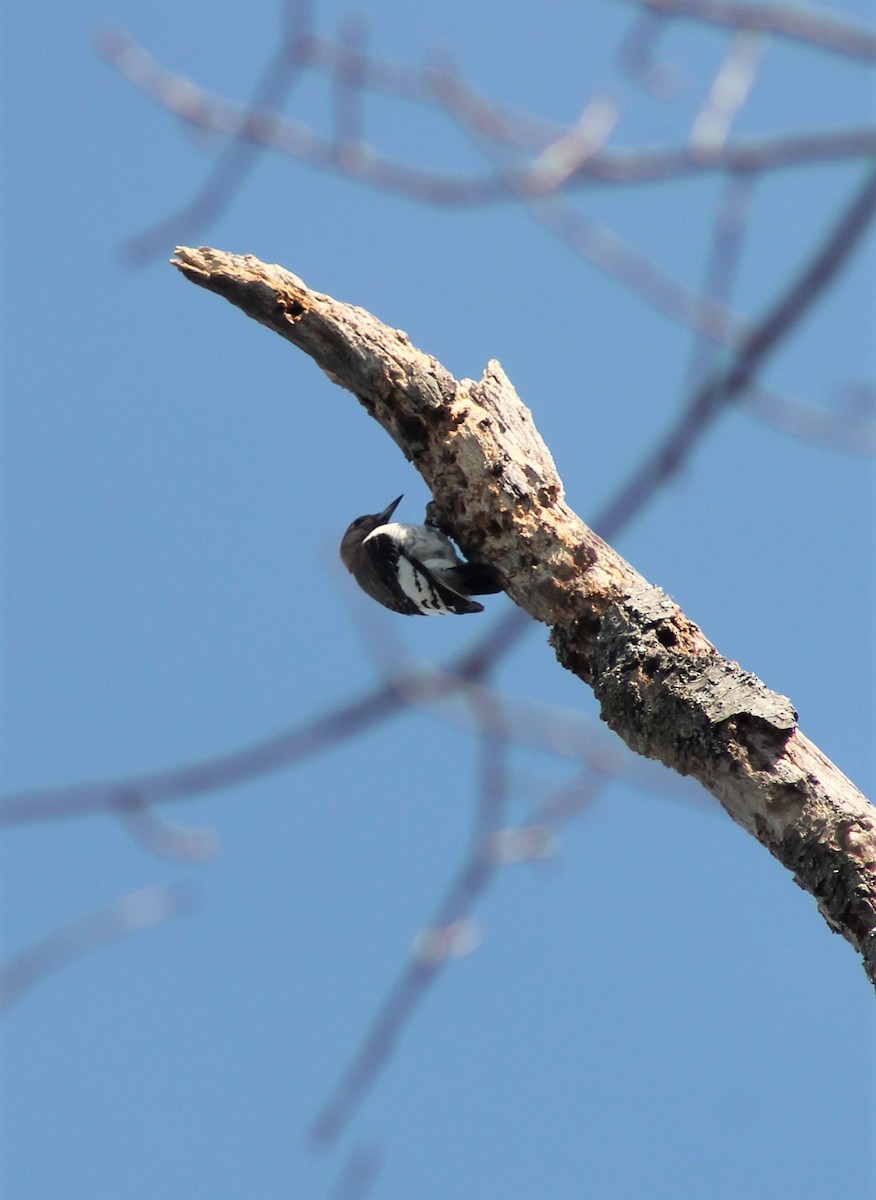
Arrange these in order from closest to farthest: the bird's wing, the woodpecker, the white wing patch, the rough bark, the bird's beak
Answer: the rough bark
the woodpecker
the bird's wing
the white wing patch
the bird's beak

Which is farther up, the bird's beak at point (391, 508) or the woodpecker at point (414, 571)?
the bird's beak at point (391, 508)

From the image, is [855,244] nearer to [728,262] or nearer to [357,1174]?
[728,262]

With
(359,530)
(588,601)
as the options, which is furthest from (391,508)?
(588,601)

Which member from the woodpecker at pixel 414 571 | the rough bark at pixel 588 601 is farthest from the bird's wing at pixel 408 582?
the rough bark at pixel 588 601

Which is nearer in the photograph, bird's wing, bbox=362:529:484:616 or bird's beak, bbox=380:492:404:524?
bird's wing, bbox=362:529:484:616

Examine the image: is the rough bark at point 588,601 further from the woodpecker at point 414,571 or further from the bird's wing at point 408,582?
the bird's wing at point 408,582

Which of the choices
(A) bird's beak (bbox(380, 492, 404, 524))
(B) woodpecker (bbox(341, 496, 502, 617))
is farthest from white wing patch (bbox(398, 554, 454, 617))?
(A) bird's beak (bbox(380, 492, 404, 524))

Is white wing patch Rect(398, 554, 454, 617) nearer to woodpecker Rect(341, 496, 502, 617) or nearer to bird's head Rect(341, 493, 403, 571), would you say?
woodpecker Rect(341, 496, 502, 617)

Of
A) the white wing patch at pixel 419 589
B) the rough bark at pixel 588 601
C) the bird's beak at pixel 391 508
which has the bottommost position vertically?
the rough bark at pixel 588 601

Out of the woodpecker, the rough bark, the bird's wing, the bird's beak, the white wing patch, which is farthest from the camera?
the bird's beak

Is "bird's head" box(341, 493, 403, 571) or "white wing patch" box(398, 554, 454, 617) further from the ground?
"bird's head" box(341, 493, 403, 571)
